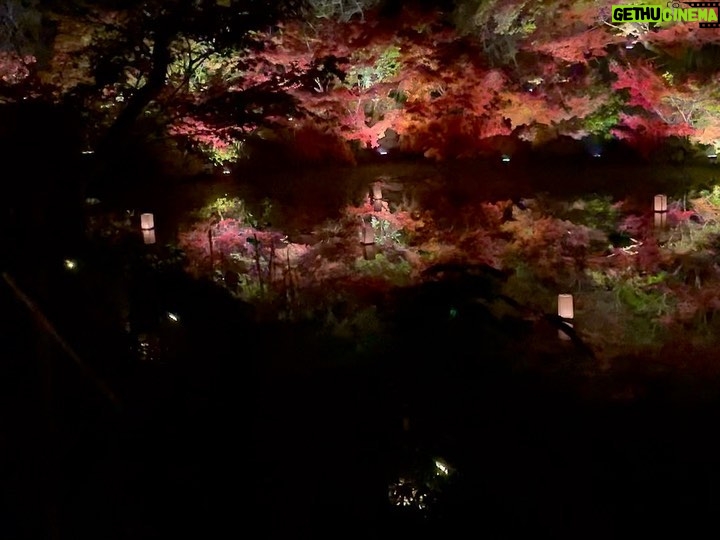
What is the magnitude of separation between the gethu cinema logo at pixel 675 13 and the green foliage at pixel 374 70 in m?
3.93

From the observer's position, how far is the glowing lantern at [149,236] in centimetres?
823

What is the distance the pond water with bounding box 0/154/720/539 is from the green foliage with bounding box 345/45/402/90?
745 cm

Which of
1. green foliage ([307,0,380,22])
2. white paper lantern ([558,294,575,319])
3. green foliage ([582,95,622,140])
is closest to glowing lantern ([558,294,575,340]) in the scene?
white paper lantern ([558,294,575,319])

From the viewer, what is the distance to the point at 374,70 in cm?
1303

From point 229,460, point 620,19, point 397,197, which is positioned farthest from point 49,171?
point 620,19

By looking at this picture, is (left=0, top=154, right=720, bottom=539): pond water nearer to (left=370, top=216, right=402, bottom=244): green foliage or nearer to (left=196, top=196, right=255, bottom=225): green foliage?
(left=370, top=216, right=402, bottom=244): green foliage

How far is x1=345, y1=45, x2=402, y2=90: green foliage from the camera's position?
1259 centimetres

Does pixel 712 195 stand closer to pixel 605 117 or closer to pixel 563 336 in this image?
pixel 605 117

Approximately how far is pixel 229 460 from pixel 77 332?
2.03m

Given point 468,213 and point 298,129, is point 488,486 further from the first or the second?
point 298,129

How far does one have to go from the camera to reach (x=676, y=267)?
6734 millimetres

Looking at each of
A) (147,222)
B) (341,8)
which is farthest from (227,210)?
(341,8)

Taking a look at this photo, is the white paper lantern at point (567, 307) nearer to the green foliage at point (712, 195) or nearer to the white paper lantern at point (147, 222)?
the green foliage at point (712, 195)

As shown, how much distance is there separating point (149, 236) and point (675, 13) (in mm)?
9236
